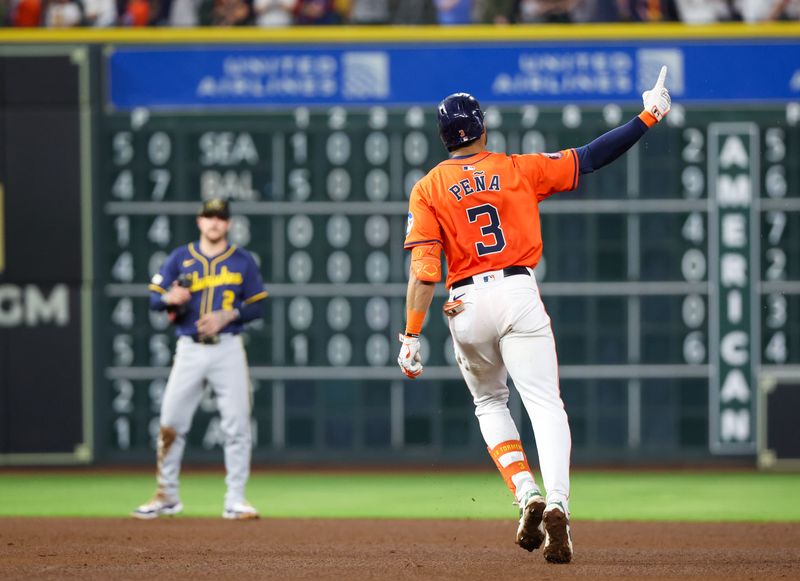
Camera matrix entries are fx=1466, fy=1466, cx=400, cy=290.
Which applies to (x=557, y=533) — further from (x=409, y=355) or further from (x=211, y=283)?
(x=211, y=283)

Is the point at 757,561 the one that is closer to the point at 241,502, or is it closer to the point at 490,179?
the point at 490,179

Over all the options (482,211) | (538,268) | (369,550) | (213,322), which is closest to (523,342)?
(482,211)

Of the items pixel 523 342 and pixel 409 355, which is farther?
pixel 409 355

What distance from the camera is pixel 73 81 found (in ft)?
40.4

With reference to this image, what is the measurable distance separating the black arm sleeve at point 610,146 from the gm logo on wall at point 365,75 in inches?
236

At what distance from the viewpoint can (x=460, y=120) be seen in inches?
255

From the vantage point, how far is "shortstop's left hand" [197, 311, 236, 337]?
8.76m

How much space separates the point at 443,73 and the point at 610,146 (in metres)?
5.96

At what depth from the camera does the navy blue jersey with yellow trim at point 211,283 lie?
8.86 m

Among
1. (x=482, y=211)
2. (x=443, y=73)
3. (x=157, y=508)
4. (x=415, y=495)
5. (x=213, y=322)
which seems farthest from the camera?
(x=443, y=73)

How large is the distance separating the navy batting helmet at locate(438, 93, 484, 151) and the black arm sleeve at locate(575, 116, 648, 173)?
467 millimetres

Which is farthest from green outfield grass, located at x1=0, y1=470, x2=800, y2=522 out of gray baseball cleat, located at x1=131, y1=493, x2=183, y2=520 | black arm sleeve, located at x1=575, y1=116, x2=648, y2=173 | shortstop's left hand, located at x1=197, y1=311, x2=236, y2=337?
black arm sleeve, located at x1=575, y1=116, x2=648, y2=173

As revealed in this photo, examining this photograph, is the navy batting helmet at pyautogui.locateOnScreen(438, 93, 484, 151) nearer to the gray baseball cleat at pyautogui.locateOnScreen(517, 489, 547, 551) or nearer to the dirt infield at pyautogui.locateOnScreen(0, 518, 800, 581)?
the gray baseball cleat at pyautogui.locateOnScreen(517, 489, 547, 551)

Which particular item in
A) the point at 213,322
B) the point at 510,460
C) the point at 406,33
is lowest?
the point at 510,460
